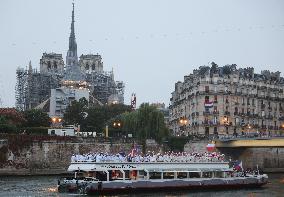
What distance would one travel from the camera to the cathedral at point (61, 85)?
506 ft

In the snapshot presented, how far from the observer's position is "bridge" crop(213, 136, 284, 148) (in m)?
81.9

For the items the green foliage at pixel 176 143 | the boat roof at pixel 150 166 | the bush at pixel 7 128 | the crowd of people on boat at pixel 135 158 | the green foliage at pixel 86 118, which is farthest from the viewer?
the green foliage at pixel 86 118

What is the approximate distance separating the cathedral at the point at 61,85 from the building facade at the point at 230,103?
3920cm

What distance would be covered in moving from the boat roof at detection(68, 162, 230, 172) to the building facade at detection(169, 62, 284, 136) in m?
48.0

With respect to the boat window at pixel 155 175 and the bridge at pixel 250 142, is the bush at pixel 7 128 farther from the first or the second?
the boat window at pixel 155 175

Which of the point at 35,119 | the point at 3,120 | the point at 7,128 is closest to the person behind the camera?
the point at 7,128

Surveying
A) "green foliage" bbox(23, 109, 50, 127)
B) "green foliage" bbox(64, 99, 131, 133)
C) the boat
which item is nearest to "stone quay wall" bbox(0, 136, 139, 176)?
"green foliage" bbox(23, 109, 50, 127)

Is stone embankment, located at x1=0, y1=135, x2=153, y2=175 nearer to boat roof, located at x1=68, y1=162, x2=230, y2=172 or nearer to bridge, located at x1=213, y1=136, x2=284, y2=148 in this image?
bridge, located at x1=213, y1=136, x2=284, y2=148

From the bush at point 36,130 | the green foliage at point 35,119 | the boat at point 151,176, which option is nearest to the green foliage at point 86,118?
the green foliage at point 35,119

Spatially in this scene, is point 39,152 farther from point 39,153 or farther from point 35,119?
point 35,119

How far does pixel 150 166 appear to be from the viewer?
58.2 metres

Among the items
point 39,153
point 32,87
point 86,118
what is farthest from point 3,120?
point 32,87

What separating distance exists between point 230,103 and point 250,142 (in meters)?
32.0

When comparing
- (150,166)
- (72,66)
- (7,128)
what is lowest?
(150,166)
